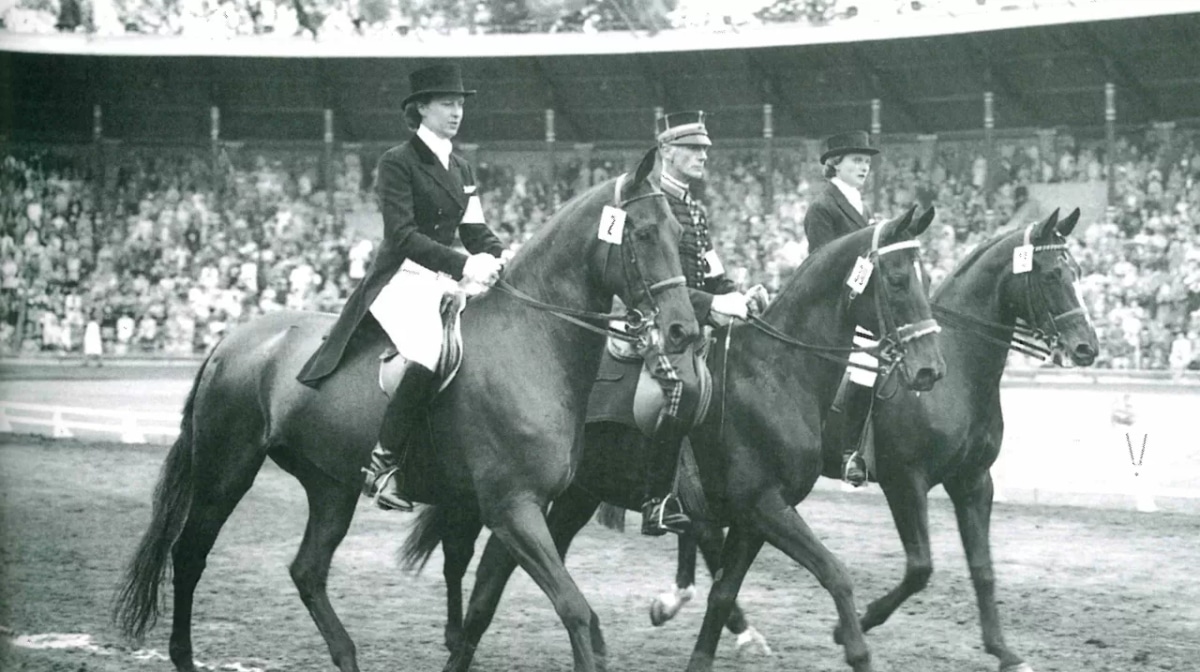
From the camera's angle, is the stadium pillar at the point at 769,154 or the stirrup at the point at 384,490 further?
the stadium pillar at the point at 769,154

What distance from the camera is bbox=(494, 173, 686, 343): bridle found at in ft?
17.2

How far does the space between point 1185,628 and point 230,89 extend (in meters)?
19.6

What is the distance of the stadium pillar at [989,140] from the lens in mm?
20844

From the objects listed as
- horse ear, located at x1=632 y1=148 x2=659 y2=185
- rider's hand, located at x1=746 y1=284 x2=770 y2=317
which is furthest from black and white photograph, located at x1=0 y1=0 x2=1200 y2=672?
rider's hand, located at x1=746 y1=284 x2=770 y2=317

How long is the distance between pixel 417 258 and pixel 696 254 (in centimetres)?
148

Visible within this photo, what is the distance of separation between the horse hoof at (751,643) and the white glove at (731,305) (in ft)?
5.84

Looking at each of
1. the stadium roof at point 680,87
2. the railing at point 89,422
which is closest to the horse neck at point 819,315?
the railing at point 89,422

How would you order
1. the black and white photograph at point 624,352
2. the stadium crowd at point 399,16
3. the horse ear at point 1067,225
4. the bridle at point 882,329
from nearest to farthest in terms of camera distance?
the black and white photograph at point 624,352
the bridle at point 882,329
the horse ear at point 1067,225
the stadium crowd at point 399,16

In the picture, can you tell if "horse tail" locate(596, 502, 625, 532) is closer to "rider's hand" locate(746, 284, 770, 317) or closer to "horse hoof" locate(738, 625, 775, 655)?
"horse hoof" locate(738, 625, 775, 655)

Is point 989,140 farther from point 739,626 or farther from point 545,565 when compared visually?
point 545,565

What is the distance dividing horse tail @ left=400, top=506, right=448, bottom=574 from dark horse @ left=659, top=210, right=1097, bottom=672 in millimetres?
2127

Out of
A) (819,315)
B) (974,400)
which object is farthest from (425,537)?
(974,400)

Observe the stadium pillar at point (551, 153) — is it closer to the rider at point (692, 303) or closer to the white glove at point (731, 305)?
the rider at point (692, 303)

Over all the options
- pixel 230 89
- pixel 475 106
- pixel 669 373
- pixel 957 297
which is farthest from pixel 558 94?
pixel 669 373
